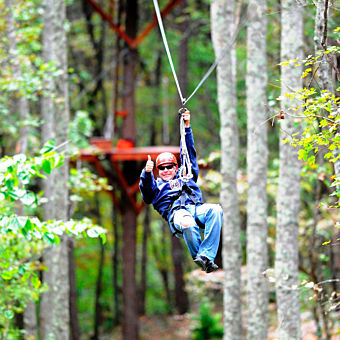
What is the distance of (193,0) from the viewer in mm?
23688

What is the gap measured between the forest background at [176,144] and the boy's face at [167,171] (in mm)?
1019

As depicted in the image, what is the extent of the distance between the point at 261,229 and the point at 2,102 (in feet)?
20.0

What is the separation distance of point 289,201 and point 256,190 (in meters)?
1.61

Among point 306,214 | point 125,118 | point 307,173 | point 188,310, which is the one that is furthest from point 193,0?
point 307,173

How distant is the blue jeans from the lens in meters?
6.00

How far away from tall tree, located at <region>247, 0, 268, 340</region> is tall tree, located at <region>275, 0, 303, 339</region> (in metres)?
1.44

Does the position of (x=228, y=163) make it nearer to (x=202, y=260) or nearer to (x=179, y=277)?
(x=202, y=260)

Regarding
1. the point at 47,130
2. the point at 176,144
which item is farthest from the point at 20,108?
the point at 176,144

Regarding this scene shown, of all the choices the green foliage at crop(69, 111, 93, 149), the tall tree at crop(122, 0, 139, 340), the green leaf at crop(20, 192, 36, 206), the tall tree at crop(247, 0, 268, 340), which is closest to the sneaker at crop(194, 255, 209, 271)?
the green leaf at crop(20, 192, 36, 206)

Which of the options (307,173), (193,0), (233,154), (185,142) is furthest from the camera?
(193,0)

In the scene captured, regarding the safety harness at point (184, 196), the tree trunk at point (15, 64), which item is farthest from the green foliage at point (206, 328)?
the safety harness at point (184, 196)

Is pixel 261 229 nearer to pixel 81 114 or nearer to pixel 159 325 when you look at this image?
pixel 81 114

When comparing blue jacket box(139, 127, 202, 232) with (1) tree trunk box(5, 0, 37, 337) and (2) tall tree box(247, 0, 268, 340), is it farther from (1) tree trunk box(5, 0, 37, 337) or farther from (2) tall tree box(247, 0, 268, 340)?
(1) tree trunk box(5, 0, 37, 337)

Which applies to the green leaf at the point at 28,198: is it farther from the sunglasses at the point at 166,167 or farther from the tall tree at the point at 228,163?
the tall tree at the point at 228,163
